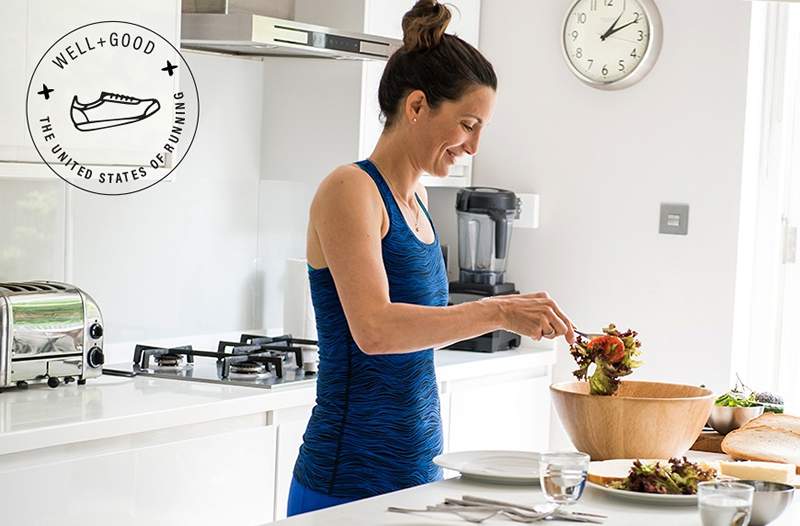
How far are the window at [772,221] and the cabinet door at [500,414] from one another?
0.69 m

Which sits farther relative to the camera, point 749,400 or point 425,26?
point 749,400

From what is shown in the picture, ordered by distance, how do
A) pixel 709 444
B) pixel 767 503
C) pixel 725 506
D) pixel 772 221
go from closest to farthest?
pixel 725 506 → pixel 767 503 → pixel 709 444 → pixel 772 221

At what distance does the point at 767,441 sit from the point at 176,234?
2040 millimetres

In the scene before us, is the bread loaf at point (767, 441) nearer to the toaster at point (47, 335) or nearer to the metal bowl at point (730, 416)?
the metal bowl at point (730, 416)

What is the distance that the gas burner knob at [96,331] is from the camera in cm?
291

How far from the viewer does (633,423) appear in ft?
6.55

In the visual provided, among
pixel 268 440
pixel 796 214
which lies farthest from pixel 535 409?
pixel 268 440

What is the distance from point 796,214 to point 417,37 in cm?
219

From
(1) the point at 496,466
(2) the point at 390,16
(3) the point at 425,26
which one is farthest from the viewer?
(2) the point at 390,16

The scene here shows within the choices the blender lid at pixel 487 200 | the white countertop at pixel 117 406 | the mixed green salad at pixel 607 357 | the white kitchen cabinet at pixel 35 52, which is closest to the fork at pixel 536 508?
the mixed green salad at pixel 607 357

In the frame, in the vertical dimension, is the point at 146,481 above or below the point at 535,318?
below

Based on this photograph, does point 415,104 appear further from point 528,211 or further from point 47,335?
point 528,211

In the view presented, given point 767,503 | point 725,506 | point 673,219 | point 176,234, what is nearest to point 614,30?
point 673,219

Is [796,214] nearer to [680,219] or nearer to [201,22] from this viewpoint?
[680,219]
